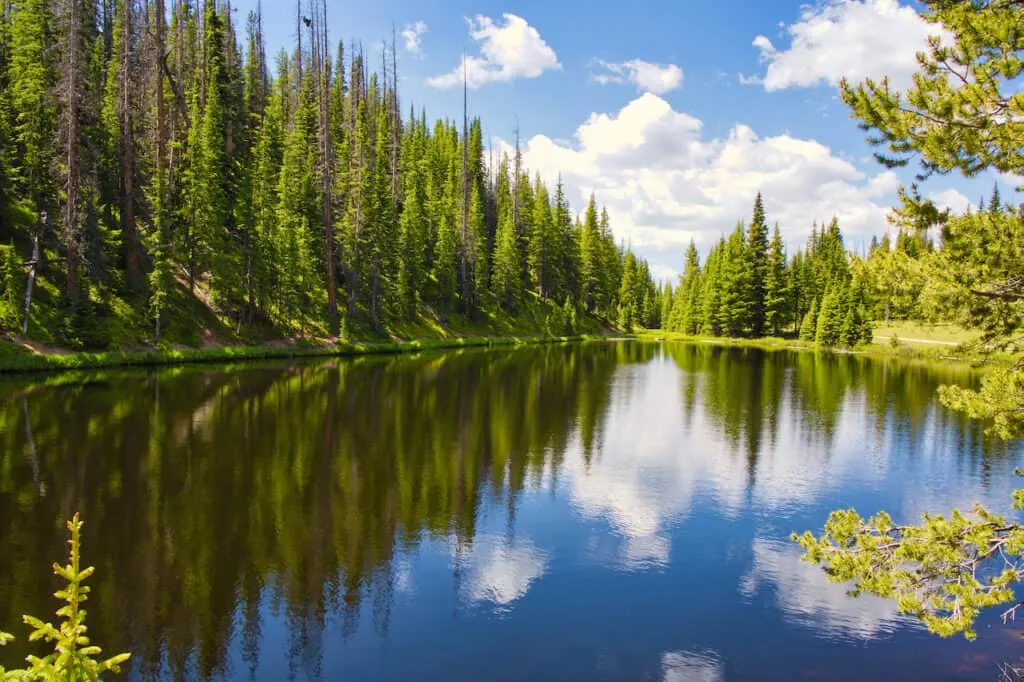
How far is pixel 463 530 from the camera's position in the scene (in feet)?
49.4

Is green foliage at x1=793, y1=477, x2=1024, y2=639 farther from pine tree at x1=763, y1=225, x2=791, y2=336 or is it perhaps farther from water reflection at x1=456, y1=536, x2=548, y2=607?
pine tree at x1=763, y1=225, x2=791, y2=336

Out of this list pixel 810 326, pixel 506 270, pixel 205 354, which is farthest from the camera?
pixel 810 326

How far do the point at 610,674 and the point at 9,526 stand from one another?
40.6ft

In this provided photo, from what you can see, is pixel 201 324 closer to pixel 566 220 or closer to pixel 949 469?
pixel 949 469

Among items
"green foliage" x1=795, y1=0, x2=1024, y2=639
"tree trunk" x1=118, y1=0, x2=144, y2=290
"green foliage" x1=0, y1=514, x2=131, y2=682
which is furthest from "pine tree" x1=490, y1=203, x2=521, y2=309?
"green foliage" x1=0, y1=514, x2=131, y2=682

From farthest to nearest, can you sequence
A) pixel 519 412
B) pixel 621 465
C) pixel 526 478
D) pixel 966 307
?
Result: pixel 519 412 < pixel 621 465 < pixel 526 478 < pixel 966 307

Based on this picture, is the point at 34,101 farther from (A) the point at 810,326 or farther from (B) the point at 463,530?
(A) the point at 810,326

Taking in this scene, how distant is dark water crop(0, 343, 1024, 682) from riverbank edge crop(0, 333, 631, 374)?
4481 mm

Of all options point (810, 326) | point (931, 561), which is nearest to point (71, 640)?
point (931, 561)

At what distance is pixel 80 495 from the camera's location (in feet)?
51.0

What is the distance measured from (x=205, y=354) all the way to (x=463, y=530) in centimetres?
3456

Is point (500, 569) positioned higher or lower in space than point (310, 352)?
lower

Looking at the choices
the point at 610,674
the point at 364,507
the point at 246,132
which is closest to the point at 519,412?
the point at 364,507

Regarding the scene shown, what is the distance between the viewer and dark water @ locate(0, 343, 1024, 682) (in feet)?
32.9
